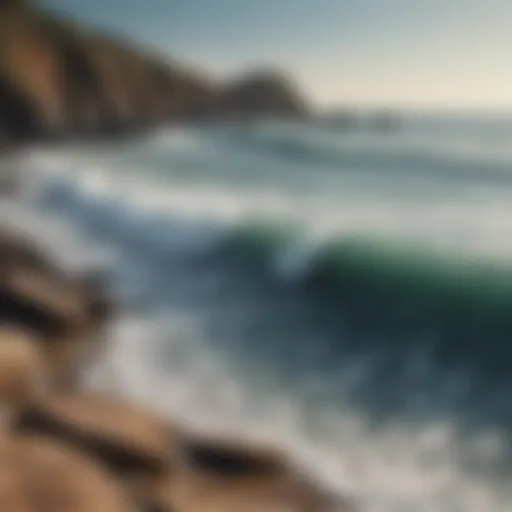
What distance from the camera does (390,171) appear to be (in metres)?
3.21

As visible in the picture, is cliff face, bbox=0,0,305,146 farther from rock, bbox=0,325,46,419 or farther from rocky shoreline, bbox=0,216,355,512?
rocky shoreline, bbox=0,216,355,512

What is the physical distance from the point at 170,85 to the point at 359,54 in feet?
3.54

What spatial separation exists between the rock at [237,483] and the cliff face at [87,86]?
1537 millimetres

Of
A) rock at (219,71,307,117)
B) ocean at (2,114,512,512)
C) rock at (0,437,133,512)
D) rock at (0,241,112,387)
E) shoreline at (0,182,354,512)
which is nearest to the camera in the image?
rock at (0,437,133,512)

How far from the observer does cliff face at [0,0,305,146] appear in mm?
2803

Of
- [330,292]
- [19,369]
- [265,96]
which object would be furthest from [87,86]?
[19,369]

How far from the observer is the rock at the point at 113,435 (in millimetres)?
1014

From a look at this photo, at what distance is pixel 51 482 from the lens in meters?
0.86

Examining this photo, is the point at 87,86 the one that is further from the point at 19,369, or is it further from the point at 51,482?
the point at 51,482

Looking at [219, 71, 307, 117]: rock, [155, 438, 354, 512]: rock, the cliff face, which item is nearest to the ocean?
[155, 438, 354, 512]: rock

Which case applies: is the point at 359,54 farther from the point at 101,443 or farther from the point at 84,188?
the point at 84,188

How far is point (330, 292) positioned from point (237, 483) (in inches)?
40.3

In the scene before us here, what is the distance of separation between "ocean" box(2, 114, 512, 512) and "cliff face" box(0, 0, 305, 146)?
1.13ft

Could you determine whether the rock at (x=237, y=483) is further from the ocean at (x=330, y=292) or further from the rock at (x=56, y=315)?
the rock at (x=56, y=315)
